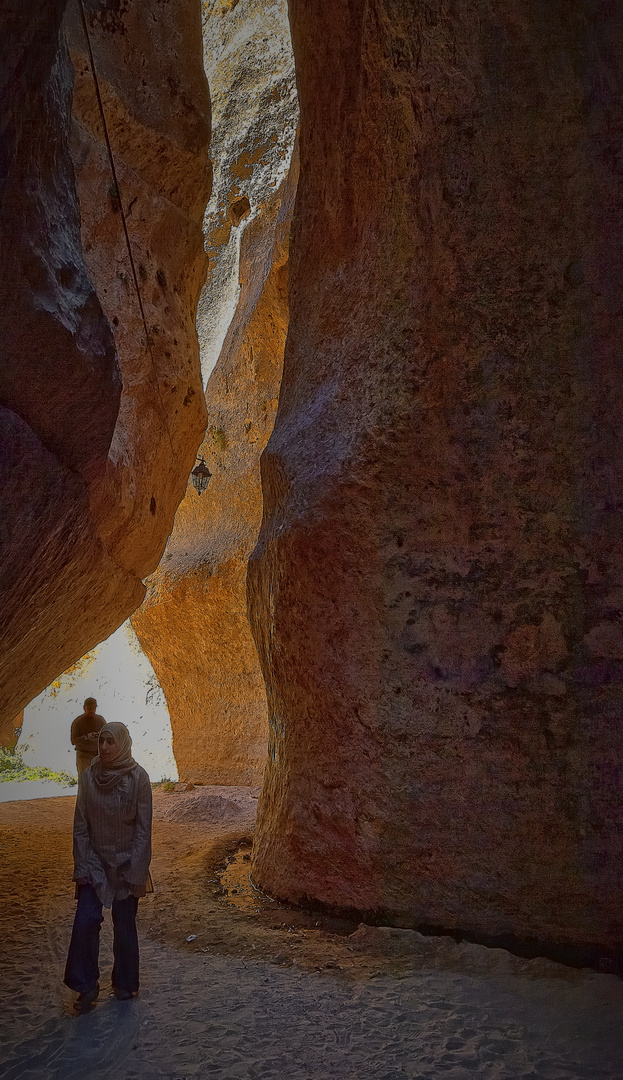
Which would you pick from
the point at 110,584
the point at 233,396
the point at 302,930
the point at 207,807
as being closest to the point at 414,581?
the point at 302,930

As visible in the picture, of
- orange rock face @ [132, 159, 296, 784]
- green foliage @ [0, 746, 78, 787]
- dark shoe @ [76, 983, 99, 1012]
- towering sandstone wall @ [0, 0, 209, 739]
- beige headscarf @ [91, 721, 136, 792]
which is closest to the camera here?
dark shoe @ [76, 983, 99, 1012]

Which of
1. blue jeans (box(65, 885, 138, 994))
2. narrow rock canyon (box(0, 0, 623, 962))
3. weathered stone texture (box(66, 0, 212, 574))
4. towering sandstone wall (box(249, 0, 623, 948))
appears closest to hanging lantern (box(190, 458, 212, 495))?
weathered stone texture (box(66, 0, 212, 574))

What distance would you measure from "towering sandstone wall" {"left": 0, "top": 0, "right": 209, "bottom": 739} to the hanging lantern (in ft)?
9.12

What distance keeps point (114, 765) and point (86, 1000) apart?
3.00ft

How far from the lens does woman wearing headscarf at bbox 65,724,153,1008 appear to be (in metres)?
3.18

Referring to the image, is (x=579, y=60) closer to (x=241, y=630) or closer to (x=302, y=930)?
(x=302, y=930)

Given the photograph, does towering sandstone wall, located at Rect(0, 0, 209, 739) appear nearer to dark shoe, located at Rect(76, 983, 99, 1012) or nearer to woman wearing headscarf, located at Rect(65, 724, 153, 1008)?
woman wearing headscarf, located at Rect(65, 724, 153, 1008)

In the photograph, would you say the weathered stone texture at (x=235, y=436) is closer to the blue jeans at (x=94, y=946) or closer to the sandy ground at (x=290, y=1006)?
the sandy ground at (x=290, y=1006)

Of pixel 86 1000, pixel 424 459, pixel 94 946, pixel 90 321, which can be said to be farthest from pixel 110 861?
pixel 90 321

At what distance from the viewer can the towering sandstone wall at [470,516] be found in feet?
12.6

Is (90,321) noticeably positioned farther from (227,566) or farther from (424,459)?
(227,566)

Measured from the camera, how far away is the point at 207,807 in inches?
290

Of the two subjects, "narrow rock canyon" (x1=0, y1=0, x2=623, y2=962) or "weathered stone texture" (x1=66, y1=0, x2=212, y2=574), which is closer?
"narrow rock canyon" (x1=0, y1=0, x2=623, y2=962)

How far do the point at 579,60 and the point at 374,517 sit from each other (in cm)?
275
